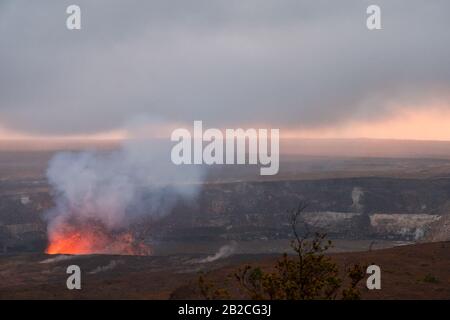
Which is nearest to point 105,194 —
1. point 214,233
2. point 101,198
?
point 101,198

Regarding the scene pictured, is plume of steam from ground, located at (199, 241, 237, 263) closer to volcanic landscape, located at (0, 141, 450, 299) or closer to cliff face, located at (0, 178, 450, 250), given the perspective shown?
volcanic landscape, located at (0, 141, 450, 299)

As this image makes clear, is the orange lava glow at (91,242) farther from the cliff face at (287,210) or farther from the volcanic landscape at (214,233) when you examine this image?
the cliff face at (287,210)

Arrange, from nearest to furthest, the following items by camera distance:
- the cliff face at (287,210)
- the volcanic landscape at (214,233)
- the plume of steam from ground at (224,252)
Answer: the volcanic landscape at (214,233) < the plume of steam from ground at (224,252) < the cliff face at (287,210)

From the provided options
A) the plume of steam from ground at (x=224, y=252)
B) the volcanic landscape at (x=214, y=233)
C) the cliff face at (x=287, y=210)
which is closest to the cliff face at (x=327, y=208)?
the cliff face at (x=287, y=210)

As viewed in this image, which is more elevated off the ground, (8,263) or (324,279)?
(324,279)

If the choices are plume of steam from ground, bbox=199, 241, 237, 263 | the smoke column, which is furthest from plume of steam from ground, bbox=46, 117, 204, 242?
plume of steam from ground, bbox=199, 241, 237, 263


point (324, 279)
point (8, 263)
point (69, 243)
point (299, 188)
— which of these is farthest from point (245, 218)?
point (324, 279)

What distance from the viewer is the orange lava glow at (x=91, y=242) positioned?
6525 cm

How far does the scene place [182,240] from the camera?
236 ft

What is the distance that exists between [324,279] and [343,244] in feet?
181

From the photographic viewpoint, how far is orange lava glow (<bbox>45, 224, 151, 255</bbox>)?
2569 inches

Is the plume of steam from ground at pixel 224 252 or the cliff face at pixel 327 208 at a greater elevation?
the cliff face at pixel 327 208

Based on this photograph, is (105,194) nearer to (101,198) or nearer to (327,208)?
(101,198)
